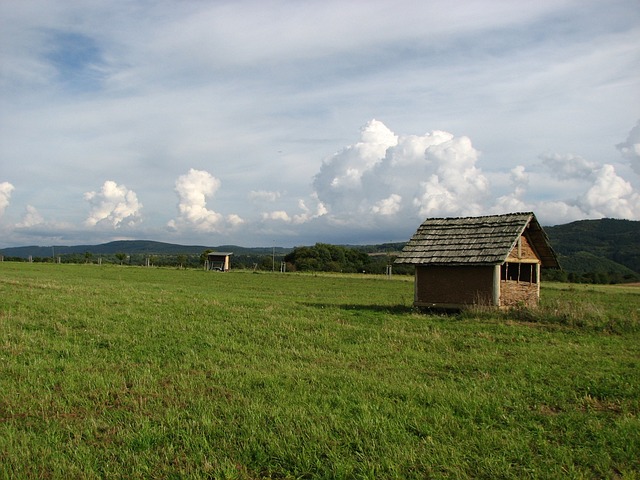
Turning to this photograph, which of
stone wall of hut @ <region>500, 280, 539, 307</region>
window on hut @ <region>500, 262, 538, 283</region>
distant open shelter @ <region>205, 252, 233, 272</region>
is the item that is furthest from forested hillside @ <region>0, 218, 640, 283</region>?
stone wall of hut @ <region>500, 280, 539, 307</region>

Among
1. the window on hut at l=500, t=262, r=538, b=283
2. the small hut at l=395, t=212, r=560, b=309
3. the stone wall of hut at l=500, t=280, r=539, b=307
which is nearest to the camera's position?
the small hut at l=395, t=212, r=560, b=309

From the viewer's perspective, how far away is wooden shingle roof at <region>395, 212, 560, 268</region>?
20750mm

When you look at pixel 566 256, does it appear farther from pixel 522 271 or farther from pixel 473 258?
pixel 473 258

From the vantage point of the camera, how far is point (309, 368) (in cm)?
1073

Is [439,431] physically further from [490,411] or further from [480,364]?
[480,364]

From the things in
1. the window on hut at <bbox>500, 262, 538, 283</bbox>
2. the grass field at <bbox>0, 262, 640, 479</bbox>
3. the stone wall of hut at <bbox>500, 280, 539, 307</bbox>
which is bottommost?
the grass field at <bbox>0, 262, 640, 479</bbox>

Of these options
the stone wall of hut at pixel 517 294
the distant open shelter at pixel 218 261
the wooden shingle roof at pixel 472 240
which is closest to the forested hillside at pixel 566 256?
the distant open shelter at pixel 218 261

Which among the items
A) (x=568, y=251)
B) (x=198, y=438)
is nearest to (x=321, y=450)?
(x=198, y=438)

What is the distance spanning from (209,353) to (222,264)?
81586 mm

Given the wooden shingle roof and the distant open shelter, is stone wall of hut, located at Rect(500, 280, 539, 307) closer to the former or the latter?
the wooden shingle roof

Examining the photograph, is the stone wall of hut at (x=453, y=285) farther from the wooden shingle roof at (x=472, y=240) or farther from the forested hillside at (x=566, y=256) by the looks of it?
the forested hillside at (x=566, y=256)

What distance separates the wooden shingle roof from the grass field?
531 centimetres

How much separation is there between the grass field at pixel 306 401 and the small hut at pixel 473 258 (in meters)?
4.95

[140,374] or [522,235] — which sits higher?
[522,235]
